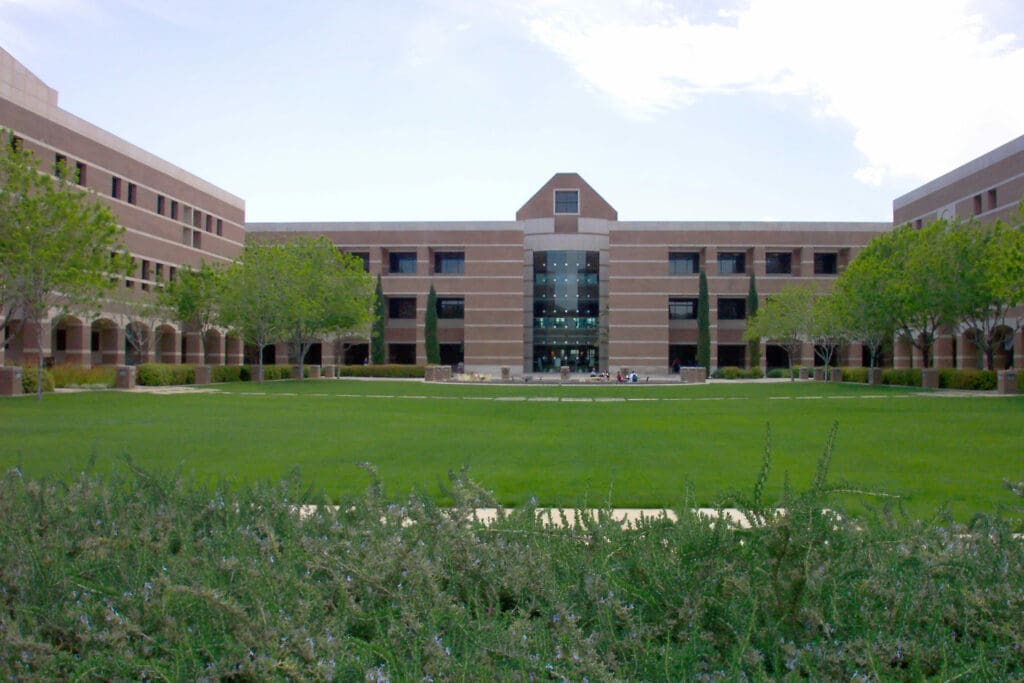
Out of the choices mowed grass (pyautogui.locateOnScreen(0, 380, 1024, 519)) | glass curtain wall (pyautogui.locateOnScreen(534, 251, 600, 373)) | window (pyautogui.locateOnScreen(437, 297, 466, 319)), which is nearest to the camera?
mowed grass (pyautogui.locateOnScreen(0, 380, 1024, 519))

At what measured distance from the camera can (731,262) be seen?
229 ft

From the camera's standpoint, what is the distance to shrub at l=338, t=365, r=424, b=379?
61500 millimetres

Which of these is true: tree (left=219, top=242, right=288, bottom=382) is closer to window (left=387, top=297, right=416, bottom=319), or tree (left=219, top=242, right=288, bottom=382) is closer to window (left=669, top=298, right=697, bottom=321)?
window (left=387, top=297, right=416, bottom=319)

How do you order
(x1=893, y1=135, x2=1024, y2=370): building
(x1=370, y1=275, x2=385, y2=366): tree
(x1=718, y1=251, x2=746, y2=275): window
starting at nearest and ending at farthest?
(x1=893, y1=135, x2=1024, y2=370): building
(x1=370, y1=275, x2=385, y2=366): tree
(x1=718, y1=251, x2=746, y2=275): window

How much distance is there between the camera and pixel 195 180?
57.9 metres

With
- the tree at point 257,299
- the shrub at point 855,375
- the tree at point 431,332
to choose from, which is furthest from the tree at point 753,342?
the tree at point 257,299

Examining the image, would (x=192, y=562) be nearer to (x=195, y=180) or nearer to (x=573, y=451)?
(x=573, y=451)

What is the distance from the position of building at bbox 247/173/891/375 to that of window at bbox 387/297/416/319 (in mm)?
95

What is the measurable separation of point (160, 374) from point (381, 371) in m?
24.4

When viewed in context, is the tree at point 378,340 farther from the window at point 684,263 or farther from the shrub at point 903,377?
the shrub at point 903,377

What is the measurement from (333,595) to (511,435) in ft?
36.9

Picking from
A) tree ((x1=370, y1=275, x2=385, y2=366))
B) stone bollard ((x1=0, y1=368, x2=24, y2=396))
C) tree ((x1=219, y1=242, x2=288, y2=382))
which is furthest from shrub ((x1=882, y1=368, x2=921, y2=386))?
stone bollard ((x1=0, y1=368, x2=24, y2=396))

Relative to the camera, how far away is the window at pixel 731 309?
225 feet

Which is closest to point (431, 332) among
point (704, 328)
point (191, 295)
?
point (191, 295)
